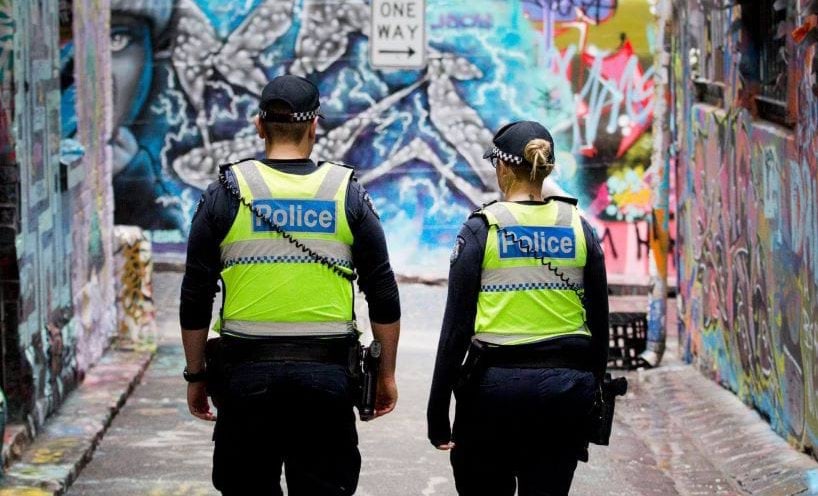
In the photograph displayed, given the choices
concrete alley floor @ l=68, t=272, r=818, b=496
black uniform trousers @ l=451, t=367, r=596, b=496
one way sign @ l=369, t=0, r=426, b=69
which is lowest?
concrete alley floor @ l=68, t=272, r=818, b=496

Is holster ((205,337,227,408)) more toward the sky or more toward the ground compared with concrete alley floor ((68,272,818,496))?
more toward the sky

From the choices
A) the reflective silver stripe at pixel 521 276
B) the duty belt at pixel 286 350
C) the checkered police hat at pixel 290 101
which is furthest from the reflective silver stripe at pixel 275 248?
the reflective silver stripe at pixel 521 276

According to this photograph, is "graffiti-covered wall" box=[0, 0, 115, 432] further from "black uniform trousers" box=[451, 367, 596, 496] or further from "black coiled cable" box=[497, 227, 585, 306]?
"black uniform trousers" box=[451, 367, 596, 496]

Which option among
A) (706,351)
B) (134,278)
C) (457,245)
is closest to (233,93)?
(134,278)

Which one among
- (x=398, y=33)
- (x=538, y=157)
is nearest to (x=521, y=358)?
(x=538, y=157)

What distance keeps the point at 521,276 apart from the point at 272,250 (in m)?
0.85

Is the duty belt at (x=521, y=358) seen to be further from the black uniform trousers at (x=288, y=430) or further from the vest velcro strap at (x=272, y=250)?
the vest velcro strap at (x=272, y=250)

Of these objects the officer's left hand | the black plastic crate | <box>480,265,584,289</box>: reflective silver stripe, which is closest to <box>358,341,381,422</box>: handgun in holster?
the officer's left hand

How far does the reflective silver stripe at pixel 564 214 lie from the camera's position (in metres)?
5.89

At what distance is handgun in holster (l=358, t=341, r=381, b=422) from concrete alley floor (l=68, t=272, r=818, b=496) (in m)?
3.02

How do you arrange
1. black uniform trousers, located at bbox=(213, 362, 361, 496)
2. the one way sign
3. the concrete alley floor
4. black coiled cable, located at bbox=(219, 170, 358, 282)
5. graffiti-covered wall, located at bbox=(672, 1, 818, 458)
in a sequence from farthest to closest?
the one way sign < graffiti-covered wall, located at bbox=(672, 1, 818, 458) < the concrete alley floor < black coiled cable, located at bbox=(219, 170, 358, 282) < black uniform trousers, located at bbox=(213, 362, 361, 496)

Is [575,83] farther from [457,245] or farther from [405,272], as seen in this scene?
[457,245]

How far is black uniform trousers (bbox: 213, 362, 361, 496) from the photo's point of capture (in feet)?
18.3

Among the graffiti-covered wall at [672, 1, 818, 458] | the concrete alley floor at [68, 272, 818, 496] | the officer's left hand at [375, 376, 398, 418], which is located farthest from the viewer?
the graffiti-covered wall at [672, 1, 818, 458]
